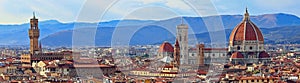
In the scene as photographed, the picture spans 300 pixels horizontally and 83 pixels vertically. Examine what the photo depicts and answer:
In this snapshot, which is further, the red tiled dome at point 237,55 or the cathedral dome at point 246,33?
the cathedral dome at point 246,33

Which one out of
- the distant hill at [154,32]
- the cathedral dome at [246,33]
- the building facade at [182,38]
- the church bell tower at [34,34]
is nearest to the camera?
the church bell tower at [34,34]

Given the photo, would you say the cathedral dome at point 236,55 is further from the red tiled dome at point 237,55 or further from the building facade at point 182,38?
the building facade at point 182,38

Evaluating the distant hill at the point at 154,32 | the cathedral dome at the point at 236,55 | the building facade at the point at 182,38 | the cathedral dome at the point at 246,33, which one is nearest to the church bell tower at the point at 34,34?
the building facade at the point at 182,38

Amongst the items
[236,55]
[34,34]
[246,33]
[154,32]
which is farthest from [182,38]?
[154,32]

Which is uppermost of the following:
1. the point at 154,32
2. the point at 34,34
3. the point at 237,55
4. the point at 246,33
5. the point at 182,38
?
the point at 154,32

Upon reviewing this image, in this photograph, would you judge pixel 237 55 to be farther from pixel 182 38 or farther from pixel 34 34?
pixel 34 34

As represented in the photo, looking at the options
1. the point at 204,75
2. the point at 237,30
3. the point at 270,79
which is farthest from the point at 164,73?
the point at 237,30

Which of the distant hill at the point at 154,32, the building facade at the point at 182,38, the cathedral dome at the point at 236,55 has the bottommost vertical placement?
the cathedral dome at the point at 236,55

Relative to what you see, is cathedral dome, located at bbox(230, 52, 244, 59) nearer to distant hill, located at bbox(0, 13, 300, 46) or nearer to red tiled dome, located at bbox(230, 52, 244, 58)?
red tiled dome, located at bbox(230, 52, 244, 58)

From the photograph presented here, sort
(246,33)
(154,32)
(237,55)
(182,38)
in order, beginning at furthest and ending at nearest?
(154,32)
(246,33)
(237,55)
(182,38)

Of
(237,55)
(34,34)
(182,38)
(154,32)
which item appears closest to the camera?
(34,34)

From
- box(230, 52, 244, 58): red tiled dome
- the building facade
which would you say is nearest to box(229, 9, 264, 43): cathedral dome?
box(230, 52, 244, 58): red tiled dome

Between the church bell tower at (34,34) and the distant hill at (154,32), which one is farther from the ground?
the distant hill at (154,32)
